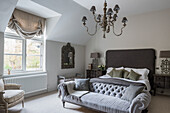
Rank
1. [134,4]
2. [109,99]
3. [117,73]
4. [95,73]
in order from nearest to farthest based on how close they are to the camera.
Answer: [109,99], [134,4], [117,73], [95,73]

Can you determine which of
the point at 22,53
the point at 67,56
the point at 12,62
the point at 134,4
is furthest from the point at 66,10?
the point at 12,62

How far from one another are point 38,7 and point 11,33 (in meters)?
1.22

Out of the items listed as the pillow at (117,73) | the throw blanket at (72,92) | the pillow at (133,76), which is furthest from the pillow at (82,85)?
the pillow at (133,76)

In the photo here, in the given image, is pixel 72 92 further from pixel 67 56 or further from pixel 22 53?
pixel 67 56

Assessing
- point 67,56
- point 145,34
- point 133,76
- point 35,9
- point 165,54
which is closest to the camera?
point 35,9

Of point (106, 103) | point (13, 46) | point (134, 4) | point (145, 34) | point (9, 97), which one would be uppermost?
point (134, 4)

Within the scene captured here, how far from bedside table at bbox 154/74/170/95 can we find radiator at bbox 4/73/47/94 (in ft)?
14.1

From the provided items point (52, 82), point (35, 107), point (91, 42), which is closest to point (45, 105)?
point (35, 107)

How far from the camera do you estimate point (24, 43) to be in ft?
14.2

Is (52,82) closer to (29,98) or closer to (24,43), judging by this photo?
(29,98)

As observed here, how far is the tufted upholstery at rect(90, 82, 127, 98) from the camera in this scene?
320 cm

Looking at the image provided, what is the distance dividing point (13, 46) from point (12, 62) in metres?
0.53

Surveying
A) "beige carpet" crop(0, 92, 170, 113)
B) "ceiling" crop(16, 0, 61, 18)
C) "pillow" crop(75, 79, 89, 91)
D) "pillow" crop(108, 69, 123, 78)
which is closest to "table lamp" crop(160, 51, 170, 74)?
"beige carpet" crop(0, 92, 170, 113)

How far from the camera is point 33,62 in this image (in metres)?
4.69
